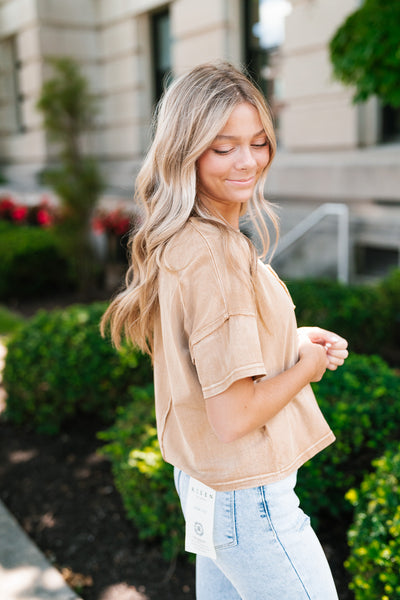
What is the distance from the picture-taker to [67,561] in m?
Answer: 3.28

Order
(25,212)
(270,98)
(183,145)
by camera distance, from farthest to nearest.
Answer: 1. (25,212)
2. (270,98)
3. (183,145)

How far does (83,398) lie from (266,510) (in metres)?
3.23

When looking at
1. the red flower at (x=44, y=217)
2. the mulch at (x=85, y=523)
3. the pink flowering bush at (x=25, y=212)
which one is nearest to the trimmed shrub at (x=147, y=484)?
the mulch at (x=85, y=523)

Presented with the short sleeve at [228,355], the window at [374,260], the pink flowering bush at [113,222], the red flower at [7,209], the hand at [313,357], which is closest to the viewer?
the short sleeve at [228,355]

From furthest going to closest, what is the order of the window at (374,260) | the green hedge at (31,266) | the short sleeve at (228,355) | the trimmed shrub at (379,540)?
1. the green hedge at (31,266)
2. the window at (374,260)
3. the trimmed shrub at (379,540)
4. the short sleeve at (228,355)

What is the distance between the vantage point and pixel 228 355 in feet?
4.69

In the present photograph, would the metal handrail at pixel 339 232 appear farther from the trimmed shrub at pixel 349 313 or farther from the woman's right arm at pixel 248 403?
the woman's right arm at pixel 248 403

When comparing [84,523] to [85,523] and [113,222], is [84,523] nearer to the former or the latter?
[85,523]

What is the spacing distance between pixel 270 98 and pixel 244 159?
8.49 metres

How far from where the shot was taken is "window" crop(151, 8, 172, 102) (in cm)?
1152

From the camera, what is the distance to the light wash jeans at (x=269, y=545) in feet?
5.12

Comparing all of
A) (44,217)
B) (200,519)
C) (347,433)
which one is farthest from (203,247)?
(44,217)

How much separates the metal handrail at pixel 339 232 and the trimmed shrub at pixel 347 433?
4285 mm

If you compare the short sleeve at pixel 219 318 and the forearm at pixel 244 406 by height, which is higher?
the short sleeve at pixel 219 318
